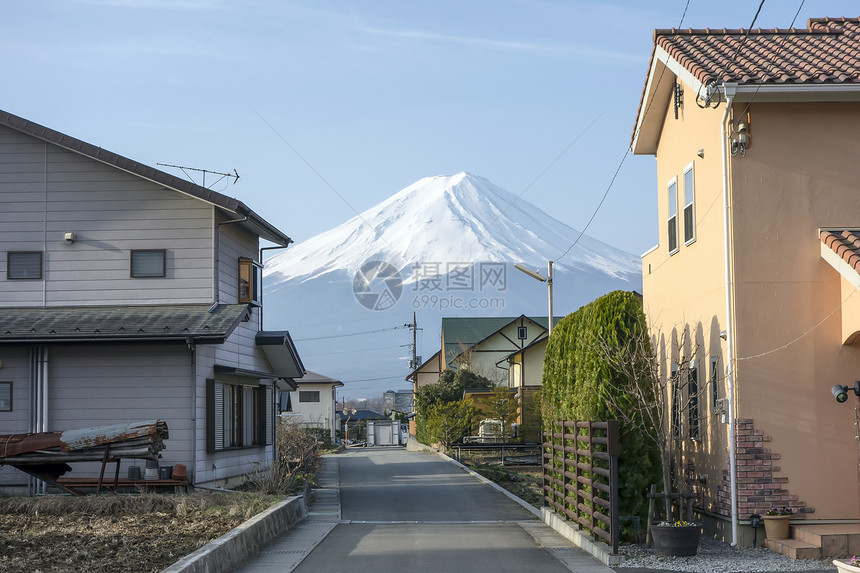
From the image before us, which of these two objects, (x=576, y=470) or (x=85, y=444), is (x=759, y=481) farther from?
(x=85, y=444)

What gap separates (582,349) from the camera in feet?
44.1

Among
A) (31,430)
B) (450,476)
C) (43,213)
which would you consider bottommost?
(450,476)

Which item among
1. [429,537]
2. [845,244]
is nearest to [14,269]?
[429,537]

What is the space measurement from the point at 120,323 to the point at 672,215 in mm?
10625

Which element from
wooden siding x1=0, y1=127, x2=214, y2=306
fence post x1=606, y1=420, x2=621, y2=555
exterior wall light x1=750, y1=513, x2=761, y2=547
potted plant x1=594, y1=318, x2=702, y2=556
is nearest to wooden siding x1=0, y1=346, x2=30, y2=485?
wooden siding x1=0, y1=127, x2=214, y2=306

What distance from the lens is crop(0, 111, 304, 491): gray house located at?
18.0 metres

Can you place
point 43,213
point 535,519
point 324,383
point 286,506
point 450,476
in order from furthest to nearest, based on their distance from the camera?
point 324,383
point 450,476
point 43,213
point 535,519
point 286,506

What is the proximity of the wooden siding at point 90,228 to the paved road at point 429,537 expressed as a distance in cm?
598

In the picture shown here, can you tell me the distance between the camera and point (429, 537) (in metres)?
14.0

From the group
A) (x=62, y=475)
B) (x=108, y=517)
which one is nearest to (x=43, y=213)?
(x=62, y=475)

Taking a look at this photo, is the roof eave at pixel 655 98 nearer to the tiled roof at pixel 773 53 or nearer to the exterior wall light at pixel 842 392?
the tiled roof at pixel 773 53

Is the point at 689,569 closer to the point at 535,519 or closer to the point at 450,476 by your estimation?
the point at 535,519

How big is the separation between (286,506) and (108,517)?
2695 millimetres

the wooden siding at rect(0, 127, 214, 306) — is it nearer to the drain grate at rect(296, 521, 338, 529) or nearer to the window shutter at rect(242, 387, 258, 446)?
the window shutter at rect(242, 387, 258, 446)
